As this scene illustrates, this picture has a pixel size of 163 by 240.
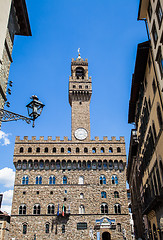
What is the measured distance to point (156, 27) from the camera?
17.7 meters

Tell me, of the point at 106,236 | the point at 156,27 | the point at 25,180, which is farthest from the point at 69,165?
the point at 156,27

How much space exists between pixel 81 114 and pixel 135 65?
2960 cm

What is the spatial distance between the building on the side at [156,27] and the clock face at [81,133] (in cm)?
3017

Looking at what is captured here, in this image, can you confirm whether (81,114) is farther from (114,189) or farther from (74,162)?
(114,189)

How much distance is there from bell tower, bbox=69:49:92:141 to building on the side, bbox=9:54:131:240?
0.20 m

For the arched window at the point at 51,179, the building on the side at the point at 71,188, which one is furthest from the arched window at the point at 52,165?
the arched window at the point at 51,179

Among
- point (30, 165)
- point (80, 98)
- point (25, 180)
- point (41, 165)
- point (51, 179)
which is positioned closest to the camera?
point (25, 180)

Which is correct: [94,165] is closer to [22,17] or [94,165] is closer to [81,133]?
[81,133]

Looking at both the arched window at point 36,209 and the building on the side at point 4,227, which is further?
the arched window at point 36,209

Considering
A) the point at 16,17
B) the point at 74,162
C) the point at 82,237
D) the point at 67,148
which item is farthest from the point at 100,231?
the point at 16,17

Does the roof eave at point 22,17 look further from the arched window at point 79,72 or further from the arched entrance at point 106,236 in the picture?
the arched window at point 79,72

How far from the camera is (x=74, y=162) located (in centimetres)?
4559

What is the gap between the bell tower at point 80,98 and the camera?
4866 centimetres

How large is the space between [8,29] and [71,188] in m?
33.8
